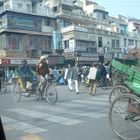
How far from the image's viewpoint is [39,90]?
41.1ft

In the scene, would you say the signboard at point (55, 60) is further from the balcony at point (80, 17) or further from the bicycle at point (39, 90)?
the bicycle at point (39, 90)

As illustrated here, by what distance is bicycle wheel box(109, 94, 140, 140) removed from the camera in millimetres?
5980

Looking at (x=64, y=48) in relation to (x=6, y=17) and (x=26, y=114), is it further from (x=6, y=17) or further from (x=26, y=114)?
(x=26, y=114)

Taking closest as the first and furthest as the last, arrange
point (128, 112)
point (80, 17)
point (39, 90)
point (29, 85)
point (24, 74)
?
point (128, 112) → point (39, 90) → point (29, 85) → point (24, 74) → point (80, 17)

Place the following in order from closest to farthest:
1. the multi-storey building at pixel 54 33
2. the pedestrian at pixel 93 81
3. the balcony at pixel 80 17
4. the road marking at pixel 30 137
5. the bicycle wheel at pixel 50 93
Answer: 1. the road marking at pixel 30 137
2. the bicycle wheel at pixel 50 93
3. the pedestrian at pixel 93 81
4. the multi-storey building at pixel 54 33
5. the balcony at pixel 80 17

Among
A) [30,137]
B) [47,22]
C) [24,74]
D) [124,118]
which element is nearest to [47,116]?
[30,137]

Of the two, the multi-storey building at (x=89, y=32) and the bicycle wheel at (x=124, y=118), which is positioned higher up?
the multi-storey building at (x=89, y=32)

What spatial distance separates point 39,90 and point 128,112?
6643 mm

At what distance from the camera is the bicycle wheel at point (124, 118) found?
5.98 m

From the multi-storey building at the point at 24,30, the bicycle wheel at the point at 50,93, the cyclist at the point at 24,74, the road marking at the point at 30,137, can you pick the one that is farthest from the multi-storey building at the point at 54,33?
the road marking at the point at 30,137

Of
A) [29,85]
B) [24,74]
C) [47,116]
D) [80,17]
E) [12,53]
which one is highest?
[80,17]

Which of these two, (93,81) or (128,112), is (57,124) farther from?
(93,81)

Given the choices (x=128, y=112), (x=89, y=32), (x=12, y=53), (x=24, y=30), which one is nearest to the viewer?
(x=128, y=112)

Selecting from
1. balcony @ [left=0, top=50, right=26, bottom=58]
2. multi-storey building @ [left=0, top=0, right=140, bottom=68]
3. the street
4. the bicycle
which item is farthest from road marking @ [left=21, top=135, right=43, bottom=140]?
balcony @ [left=0, top=50, right=26, bottom=58]
